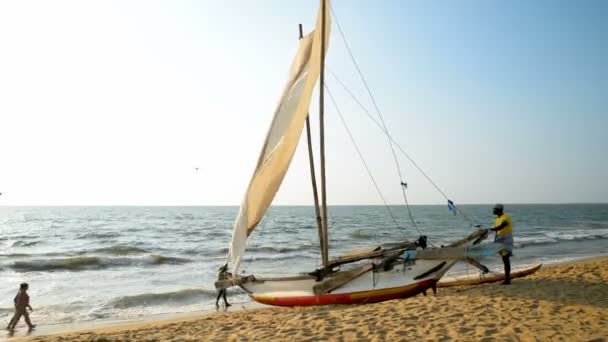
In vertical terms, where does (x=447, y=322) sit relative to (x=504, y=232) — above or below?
below

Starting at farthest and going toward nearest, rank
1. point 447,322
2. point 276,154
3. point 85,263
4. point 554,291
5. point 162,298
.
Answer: point 85,263 < point 162,298 < point 276,154 < point 554,291 < point 447,322

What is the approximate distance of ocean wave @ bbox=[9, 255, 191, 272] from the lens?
24.5 metres

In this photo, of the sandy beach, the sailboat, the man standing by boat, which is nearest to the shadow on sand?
the sandy beach

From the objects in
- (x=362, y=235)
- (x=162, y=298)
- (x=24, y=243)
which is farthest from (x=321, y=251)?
(x=24, y=243)

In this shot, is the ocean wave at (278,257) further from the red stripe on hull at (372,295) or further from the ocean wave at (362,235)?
the red stripe on hull at (372,295)

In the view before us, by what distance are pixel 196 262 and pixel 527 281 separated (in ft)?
62.7

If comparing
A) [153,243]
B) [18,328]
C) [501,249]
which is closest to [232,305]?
[18,328]

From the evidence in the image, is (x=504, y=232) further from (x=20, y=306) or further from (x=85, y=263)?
(x=85, y=263)

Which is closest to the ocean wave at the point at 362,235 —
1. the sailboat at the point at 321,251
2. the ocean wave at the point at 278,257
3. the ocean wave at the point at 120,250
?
the ocean wave at the point at 278,257

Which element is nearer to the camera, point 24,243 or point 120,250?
point 120,250

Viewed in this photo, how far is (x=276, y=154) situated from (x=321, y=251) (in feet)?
8.59

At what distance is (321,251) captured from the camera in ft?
35.4

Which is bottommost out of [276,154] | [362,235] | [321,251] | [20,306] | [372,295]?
[362,235]

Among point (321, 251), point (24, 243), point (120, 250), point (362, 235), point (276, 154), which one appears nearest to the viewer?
point (276, 154)
